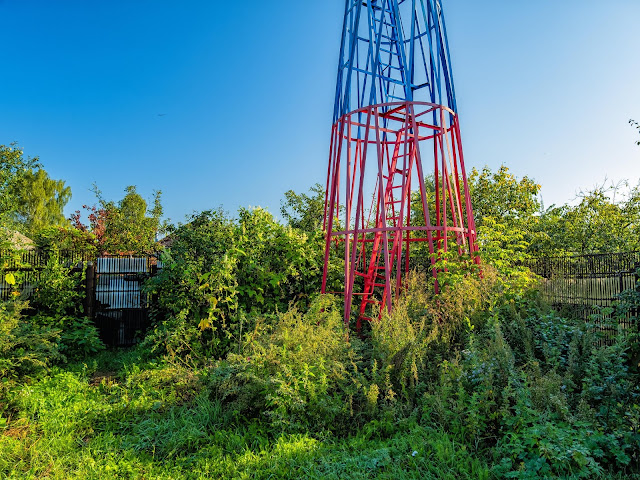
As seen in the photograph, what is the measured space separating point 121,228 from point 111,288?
25.3 feet

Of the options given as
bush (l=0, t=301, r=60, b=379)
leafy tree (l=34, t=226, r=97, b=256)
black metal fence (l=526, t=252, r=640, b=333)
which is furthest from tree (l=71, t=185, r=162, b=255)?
black metal fence (l=526, t=252, r=640, b=333)

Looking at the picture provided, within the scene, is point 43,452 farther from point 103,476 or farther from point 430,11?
point 430,11

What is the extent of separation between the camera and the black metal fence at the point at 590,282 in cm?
548

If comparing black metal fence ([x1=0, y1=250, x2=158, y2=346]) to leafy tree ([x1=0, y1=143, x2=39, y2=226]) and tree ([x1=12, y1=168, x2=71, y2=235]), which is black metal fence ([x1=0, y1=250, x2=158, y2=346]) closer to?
leafy tree ([x1=0, y1=143, x2=39, y2=226])

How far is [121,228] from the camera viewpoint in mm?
15289

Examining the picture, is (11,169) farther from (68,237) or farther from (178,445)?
(178,445)

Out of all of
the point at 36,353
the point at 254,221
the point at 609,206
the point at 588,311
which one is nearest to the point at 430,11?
the point at 254,221

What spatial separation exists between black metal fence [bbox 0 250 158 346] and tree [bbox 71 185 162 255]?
2.18m

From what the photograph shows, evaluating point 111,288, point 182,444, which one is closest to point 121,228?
point 111,288

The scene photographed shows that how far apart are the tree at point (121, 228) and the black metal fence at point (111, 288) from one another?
2183 mm

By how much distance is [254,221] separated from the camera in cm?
767

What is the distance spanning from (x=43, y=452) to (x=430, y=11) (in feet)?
26.4

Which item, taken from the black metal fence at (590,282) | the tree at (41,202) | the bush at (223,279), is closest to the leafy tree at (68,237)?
the bush at (223,279)

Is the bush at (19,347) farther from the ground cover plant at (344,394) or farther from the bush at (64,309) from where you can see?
the bush at (64,309)
